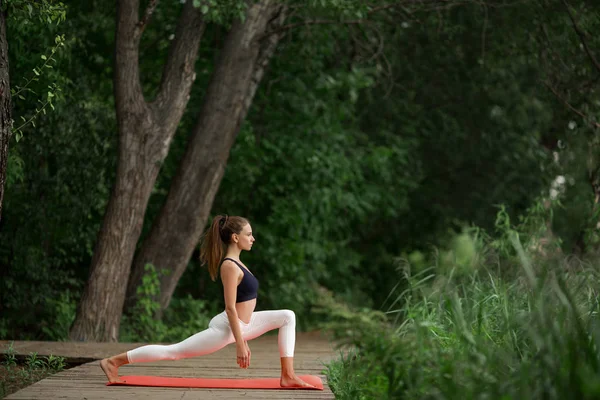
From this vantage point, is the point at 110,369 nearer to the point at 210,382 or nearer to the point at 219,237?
the point at 210,382

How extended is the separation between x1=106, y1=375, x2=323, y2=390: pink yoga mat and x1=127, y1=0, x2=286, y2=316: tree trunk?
14.8ft

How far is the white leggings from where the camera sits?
592 centimetres

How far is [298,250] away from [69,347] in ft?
18.2

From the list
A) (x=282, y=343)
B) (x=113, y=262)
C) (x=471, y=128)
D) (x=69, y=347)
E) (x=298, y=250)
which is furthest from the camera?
(x=471, y=128)

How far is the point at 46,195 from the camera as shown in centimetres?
1102

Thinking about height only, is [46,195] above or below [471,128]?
below

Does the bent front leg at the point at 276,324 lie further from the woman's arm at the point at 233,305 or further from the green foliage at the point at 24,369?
the green foliage at the point at 24,369

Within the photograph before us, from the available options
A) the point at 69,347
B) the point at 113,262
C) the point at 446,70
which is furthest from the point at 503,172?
the point at 69,347

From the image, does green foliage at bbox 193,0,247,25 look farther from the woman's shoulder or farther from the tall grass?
the tall grass

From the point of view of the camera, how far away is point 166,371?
679cm

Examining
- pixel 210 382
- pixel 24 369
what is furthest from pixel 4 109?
pixel 210 382

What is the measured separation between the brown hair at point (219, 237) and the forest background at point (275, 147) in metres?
1.30

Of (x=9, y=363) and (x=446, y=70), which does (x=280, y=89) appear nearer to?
(x=446, y=70)

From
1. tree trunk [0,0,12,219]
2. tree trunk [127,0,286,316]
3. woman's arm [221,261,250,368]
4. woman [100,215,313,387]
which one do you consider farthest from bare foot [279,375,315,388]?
tree trunk [127,0,286,316]
